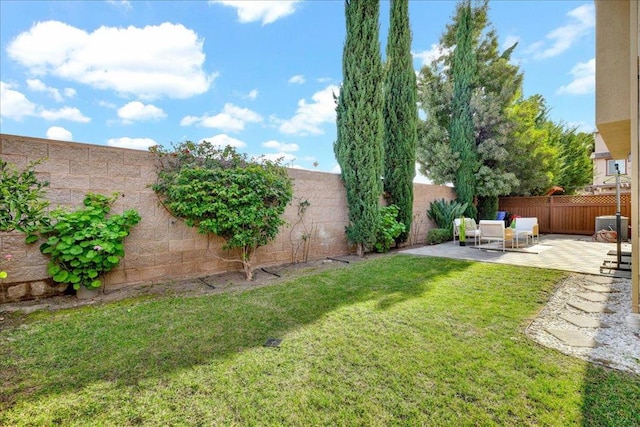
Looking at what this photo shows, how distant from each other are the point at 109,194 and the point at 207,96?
485cm

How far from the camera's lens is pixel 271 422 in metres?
1.94

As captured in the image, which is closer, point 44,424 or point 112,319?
point 44,424

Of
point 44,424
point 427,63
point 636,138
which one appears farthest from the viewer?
point 427,63

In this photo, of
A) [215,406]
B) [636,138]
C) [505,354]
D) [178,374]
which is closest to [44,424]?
[178,374]

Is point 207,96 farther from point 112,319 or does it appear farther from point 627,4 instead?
point 627,4

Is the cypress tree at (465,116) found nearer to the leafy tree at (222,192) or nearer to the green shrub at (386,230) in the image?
the green shrub at (386,230)

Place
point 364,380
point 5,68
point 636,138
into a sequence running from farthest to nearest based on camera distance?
point 5,68
point 636,138
point 364,380

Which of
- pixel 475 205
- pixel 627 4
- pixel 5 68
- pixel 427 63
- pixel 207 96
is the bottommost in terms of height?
pixel 475 205

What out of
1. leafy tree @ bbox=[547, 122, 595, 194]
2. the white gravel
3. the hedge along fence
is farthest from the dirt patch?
leafy tree @ bbox=[547, 122, 595, 194]

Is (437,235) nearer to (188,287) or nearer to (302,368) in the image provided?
(188,287)

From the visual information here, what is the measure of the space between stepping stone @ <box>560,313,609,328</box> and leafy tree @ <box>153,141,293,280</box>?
485 centimetres

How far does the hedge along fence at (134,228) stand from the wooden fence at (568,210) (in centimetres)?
1368

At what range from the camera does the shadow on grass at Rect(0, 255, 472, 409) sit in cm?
248

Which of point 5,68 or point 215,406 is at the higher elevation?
point 5,68
